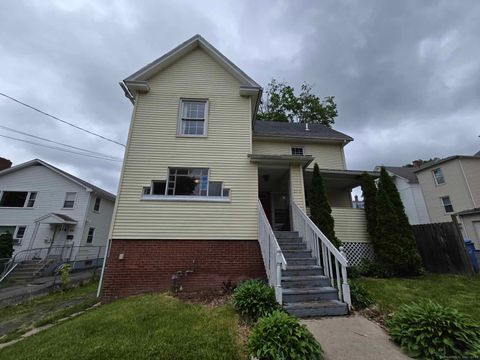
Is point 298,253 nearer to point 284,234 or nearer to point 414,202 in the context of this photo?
point 284,234

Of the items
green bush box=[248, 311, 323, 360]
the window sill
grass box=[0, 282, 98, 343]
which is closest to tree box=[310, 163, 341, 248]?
the window sill

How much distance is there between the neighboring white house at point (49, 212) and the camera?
50.8 feet

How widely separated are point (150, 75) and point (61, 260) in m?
14.8

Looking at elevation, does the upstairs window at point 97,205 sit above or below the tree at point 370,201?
above

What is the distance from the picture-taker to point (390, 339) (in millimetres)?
3170

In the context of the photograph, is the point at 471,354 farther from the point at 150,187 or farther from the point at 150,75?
the point at 150,75

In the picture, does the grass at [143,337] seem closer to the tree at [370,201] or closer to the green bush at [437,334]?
the green bush at [437,334]

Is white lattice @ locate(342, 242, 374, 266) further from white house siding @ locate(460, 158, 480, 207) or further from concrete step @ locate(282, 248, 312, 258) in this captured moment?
white house siding @ locate(460, 158, 480, 207)

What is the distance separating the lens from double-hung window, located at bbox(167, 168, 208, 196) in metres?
7.62

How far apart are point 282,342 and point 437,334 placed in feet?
6.83

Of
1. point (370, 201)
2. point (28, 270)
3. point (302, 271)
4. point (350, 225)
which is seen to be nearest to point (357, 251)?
point (350, 225)

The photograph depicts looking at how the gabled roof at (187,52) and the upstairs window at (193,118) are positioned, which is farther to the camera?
the gabled roof at (187,52)

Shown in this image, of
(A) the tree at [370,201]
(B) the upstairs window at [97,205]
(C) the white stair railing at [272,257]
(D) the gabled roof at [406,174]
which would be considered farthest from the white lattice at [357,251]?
(B) the upstairs window at [97,205]

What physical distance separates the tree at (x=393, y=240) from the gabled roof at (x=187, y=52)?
711 cm
